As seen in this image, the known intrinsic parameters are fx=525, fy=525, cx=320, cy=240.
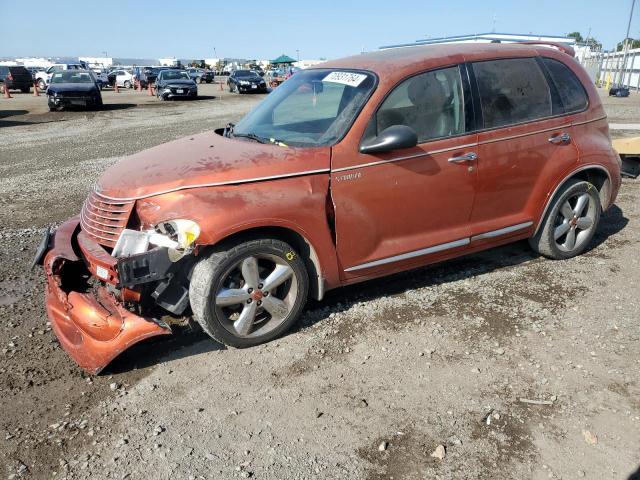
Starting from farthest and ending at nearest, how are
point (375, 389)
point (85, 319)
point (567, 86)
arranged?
1. point (567, 86)
2. point (85, 319)
3. point (375, 389)

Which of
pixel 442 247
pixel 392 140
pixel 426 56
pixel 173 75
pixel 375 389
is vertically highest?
pixel 426 56

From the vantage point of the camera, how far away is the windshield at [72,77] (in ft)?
68.5

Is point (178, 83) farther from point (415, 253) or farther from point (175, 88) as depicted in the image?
point (415, 253)

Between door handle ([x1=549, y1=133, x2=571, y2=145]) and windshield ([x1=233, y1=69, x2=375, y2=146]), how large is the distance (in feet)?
5.88

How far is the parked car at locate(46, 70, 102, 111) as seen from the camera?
19750 millimetres

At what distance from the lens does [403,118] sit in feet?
12.9

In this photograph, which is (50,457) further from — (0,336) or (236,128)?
(236,128)

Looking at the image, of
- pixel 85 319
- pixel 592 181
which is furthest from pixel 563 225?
pixel 85 319

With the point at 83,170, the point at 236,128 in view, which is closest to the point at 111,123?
the point at 83,170

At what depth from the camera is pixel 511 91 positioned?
4.39m

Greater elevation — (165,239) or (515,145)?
(515,145)

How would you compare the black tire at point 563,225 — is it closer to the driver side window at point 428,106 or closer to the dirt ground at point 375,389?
the dirt ground at point 375,389


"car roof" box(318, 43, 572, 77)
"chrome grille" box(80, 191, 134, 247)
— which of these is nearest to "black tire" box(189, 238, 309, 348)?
"chrome grille" box(80, 191, 134, 247)

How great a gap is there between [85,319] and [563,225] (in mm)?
4195
